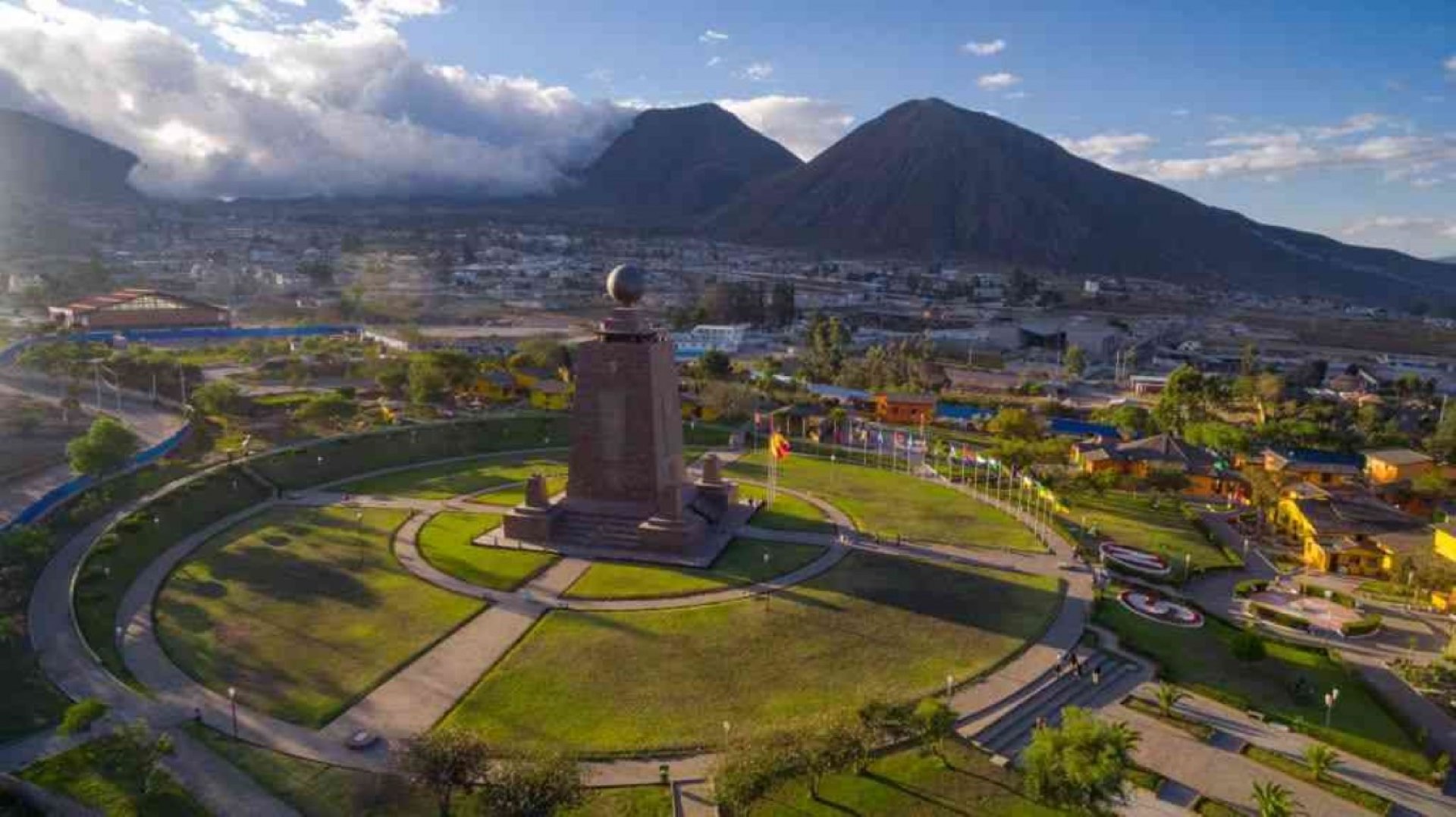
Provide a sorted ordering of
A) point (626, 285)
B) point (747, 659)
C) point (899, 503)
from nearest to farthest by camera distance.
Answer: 1. point (747, 659)
2. point (626, 285)
3. point (899, 503)

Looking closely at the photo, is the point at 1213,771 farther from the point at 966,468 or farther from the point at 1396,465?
the point at 1396,465

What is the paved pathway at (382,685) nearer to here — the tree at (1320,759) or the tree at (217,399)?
the tree at (1320,759)

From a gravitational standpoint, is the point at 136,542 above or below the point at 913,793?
above

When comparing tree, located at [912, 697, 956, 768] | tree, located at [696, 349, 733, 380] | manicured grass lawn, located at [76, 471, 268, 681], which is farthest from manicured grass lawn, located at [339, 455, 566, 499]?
tree, located at [912, 697, 956, 768]

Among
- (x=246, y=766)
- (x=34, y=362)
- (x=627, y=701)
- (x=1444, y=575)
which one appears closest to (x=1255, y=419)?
(x=1444, y=575)

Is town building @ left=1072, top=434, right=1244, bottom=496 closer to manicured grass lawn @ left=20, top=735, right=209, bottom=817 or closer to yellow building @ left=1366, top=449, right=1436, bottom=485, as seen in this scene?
yellow building @ left=1366, top=449, right=1436, bottom=485

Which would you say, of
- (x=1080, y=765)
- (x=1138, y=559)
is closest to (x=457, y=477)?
(x=1138, y=559)

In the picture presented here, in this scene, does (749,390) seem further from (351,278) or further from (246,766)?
(351,278)

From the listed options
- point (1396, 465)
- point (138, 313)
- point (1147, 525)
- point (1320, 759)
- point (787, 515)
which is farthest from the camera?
point (138, 313)
